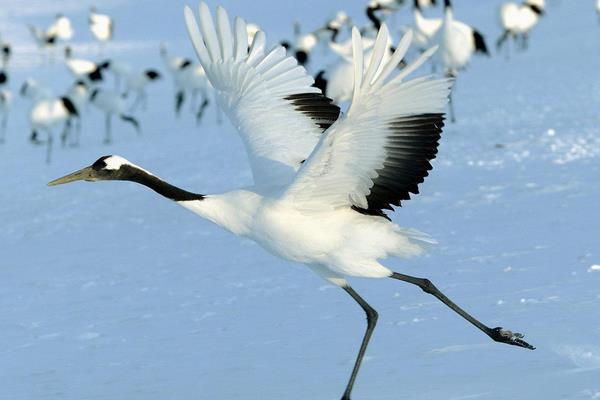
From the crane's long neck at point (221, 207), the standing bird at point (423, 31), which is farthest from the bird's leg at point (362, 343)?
the standing bird at point (423, 31)

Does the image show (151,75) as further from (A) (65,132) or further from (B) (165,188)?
(B) (165,188)

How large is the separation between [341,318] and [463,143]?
5480 mm

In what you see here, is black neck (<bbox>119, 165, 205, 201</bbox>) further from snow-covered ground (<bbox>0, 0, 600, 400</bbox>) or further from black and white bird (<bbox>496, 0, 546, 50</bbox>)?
black and white bird (<bbox>496, 0, 546, 50</bbox>)

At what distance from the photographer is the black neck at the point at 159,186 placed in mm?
4512

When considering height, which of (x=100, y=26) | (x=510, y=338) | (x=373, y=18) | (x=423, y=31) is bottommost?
(x=510, y=338)

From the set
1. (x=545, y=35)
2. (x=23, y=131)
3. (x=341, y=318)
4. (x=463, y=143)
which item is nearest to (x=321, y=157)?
(x=341, y=318)

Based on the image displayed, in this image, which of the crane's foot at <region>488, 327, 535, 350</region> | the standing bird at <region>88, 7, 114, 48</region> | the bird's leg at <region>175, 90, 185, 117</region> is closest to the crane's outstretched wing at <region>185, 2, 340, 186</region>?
the crane's foot at <region>488, 327, 535, 350</region>

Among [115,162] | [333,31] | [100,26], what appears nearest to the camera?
[115,162]

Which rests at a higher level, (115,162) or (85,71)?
(85,71)

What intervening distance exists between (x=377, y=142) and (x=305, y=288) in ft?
8.45

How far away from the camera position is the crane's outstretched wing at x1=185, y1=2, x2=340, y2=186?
5.00 m

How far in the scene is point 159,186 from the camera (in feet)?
15.0

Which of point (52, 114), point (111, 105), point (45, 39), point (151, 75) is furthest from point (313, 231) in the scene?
point (45, 39)

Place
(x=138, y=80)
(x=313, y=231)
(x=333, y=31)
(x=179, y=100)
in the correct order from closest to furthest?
(x=313, y=231) < (x=179, y=100) < (x=138, y=80) < (x=333, y=31)
